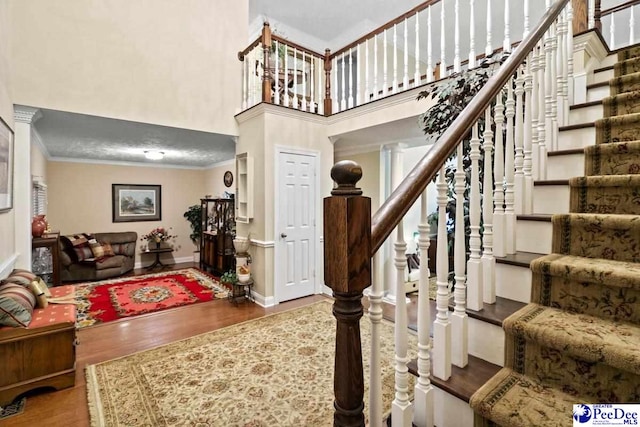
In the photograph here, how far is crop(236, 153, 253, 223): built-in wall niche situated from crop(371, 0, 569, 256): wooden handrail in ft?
10.5

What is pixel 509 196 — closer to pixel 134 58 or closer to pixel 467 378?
pixel 467 378

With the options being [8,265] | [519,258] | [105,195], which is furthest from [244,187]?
[105,195]

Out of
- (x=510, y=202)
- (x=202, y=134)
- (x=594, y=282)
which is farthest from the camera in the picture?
(x=202, y=134)

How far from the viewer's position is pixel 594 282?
1.06 m

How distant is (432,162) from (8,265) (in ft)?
11.5

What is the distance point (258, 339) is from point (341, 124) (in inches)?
114

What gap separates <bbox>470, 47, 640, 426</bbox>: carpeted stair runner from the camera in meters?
0.87

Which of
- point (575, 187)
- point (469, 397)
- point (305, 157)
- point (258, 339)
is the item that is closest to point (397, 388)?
point (469, 397)

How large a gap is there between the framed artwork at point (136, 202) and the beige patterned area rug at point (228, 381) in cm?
477

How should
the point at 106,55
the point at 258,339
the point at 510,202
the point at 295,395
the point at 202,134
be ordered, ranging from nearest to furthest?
the point at 510,202 → the point at 295,395 → the point at 258,339 → the point at 106,55 → the point at 202,134

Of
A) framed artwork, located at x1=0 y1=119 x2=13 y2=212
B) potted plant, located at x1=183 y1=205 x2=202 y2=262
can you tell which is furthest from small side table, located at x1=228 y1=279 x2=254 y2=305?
potted plant, located at x1=183 y1=205 x2=202 y2=262

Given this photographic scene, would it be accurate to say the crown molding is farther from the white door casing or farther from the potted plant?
the potted plant

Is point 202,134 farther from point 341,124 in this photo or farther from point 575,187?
point 575,187

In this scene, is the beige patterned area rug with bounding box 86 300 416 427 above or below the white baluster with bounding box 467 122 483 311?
below
